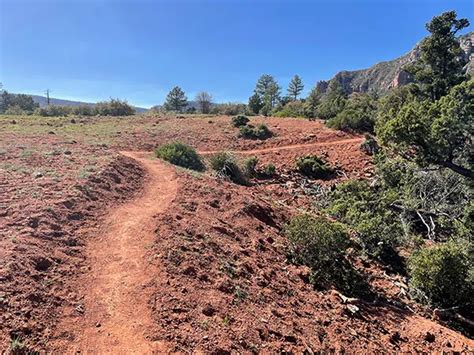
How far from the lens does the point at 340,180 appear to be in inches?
728

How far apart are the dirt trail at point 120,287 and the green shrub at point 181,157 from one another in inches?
311

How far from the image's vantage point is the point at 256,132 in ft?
83.7

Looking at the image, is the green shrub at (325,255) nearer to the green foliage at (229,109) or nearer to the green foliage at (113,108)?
the green foliage at (229,109)

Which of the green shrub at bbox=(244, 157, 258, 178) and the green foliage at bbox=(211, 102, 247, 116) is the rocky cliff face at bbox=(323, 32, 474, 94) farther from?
the green shrub at bbox=(244, 157, 258, 178)

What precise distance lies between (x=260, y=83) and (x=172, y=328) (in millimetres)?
63193

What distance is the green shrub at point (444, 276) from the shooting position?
25.6ft

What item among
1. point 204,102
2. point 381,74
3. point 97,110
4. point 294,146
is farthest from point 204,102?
point 381,74

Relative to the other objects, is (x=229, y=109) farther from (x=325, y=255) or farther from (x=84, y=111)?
(x=325, y=255)

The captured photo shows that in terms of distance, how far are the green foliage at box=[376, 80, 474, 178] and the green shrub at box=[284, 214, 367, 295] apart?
134 inches

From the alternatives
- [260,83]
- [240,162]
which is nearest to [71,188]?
[240,162]

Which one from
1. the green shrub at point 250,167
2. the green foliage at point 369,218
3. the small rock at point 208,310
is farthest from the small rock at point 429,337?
the green shrub at point 250,167

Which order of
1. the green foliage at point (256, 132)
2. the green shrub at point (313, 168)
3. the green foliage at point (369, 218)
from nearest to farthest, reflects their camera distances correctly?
the green foliage at point (369, 218) < the green shrub at point (313, 168) < the green foliage at point (256, 132)

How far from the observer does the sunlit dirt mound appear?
4.71 meters

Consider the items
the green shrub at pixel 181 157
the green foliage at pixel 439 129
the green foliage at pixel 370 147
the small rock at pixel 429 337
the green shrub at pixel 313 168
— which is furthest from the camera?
the green foliage at pixel 370 147
